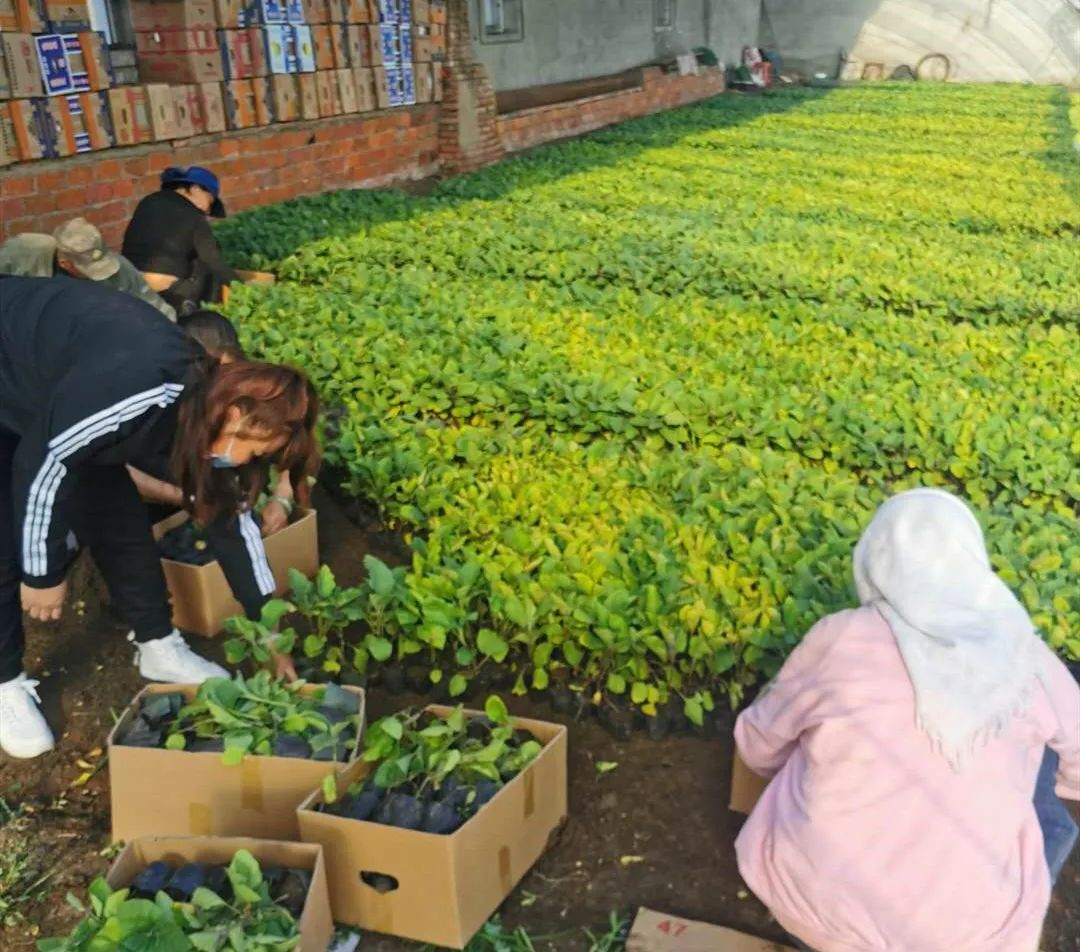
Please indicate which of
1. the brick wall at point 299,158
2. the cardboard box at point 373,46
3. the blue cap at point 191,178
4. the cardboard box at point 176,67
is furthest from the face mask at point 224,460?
the cardboard box at point 373,46

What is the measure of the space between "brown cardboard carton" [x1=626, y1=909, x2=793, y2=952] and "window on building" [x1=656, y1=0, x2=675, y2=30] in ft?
74.3

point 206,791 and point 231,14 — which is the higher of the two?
point 231,14

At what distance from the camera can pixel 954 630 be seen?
211 cm

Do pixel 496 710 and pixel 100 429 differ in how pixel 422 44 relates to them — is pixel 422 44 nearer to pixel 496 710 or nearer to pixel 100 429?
pixel 100 429

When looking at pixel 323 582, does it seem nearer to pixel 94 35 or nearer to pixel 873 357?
pixel 873 357

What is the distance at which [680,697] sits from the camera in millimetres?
3506

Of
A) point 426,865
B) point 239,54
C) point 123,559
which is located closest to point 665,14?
point 239,54

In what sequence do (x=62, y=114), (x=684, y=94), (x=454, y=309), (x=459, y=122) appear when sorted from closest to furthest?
(x=454, y=309), (x=62, y=114), (x=459, y=122), (x=684, y=94)

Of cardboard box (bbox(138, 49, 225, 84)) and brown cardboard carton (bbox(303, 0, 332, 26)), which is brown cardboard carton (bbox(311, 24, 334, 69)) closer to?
brown cardboard carton (bbox(303, 0, 332, 26))

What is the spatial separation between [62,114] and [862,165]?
10314mm

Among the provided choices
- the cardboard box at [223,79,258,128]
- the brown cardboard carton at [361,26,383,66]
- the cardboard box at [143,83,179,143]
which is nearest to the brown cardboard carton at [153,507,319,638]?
the cardboard box at [223,79,258,128]

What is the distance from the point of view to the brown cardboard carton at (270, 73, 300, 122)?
999 cm

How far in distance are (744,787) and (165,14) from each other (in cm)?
831

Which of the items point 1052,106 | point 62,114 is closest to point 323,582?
point 62,114
